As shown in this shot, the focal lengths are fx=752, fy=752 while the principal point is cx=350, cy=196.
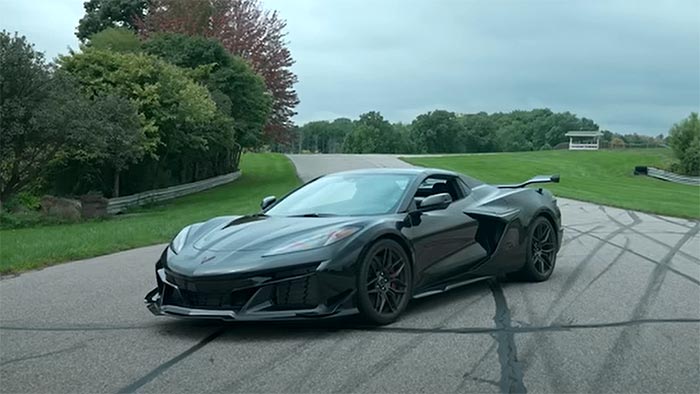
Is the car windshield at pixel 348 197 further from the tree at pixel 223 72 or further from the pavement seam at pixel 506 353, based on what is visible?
the tree at pixel 223 72

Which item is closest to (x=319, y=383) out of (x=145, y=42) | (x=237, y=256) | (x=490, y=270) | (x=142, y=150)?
(x=237, y=256)

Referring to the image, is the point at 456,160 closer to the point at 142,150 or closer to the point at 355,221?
the point at 142,150

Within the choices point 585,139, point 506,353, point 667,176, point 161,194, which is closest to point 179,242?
point 506,353

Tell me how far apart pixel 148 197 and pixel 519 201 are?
24.7 meters

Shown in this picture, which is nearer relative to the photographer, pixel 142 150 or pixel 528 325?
pixel 528 325

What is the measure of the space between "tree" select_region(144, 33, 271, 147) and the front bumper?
29.6 meters

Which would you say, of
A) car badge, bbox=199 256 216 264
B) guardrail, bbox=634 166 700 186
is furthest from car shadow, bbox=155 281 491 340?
guardrail, bbox=634 166 700 186

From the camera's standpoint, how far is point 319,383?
452 cm

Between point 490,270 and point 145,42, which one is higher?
point 145,42

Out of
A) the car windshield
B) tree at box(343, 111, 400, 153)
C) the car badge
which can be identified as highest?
the car windshield

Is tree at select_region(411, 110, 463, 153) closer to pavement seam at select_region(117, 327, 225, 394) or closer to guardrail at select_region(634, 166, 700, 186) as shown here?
guardrail at select_region(634, 166, 700, 186)

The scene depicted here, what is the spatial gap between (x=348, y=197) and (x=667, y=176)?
47.3 meters

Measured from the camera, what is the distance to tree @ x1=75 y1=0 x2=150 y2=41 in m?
53.1

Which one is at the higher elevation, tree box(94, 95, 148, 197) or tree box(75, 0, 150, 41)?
tree box(75, 0, 150, 41)
